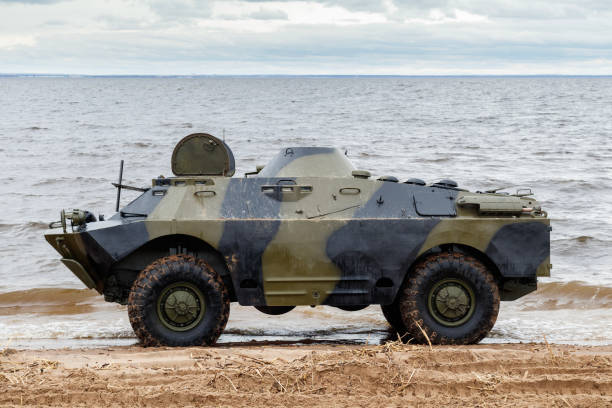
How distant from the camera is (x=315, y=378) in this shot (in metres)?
5.99

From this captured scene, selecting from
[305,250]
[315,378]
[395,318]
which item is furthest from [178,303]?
[395,318]

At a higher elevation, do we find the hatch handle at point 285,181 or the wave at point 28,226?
the hatch handle at point 285,181

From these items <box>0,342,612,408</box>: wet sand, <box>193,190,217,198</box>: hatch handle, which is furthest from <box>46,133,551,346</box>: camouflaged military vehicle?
<box>0,342,612,408</box>: wet sand

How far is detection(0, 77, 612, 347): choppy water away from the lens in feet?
33.1

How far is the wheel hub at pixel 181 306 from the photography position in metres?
7.43

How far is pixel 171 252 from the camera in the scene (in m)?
7.64

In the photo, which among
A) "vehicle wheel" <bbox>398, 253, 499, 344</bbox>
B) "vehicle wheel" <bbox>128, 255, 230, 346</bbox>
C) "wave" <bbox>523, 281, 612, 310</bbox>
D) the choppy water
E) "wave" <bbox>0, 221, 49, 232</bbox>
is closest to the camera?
"vehicle wheel" <bbox>128, 255, 230, 346</bbox>

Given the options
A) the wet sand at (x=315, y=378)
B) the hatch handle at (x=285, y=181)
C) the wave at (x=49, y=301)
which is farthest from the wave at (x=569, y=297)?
the wave at (x=49, y=301)

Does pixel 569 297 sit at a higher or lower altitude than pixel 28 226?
lower

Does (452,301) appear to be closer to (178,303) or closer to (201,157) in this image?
(178,303)

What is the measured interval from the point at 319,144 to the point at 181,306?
84.7 ft

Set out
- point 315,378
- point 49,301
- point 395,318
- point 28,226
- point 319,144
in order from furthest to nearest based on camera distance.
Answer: point 319,144 < point 28,226 < point 49,301 < point 395,318 < point 315,378

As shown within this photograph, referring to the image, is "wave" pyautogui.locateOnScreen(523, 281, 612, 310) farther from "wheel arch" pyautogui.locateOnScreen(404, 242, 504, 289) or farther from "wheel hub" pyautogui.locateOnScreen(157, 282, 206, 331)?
"wheel hub" pyautogui.locateOnScreen(157, 282, 206, 331)

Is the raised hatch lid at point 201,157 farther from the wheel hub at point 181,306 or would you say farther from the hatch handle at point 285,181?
the wheel hub at point 181,306
